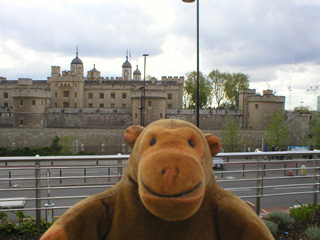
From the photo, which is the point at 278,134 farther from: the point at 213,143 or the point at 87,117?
the point at 213,143

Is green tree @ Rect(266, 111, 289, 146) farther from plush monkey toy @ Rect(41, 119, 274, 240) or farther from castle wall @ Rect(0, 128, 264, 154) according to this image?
plush monkey toy @ Rect(41, 119, 274, 240)

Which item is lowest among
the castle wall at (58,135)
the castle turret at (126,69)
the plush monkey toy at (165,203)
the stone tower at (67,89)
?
the castle wall at (58,135)

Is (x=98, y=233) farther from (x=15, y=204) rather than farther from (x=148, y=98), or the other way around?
(x=148, y=98)

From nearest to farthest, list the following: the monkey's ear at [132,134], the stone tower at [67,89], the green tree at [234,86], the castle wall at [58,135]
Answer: the monkey's ear at [132,134]
the castle wall at [58,135]
the stone tower at [67,89]
the green tree at [234,86]

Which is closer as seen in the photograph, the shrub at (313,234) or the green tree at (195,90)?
the shrub at (313,234)

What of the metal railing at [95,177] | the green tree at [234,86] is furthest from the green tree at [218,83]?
the metal railing at [95,177]

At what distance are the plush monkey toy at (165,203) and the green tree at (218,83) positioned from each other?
66.4 metres

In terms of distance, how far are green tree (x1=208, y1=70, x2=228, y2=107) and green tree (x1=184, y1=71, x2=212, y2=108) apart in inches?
59.6

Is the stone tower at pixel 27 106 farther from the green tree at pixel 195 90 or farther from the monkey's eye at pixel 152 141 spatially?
the monkey's eye at pixel 152 141

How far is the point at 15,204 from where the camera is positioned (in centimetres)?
600

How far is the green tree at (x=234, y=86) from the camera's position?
66812mm

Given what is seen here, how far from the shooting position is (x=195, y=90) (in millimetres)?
66250

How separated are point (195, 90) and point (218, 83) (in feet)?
18.5

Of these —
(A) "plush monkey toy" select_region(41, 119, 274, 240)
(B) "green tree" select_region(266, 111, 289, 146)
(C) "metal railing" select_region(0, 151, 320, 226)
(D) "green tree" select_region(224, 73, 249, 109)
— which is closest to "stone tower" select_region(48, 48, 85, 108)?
(D) "green tree" select_region(224, 73, 249, 109)
